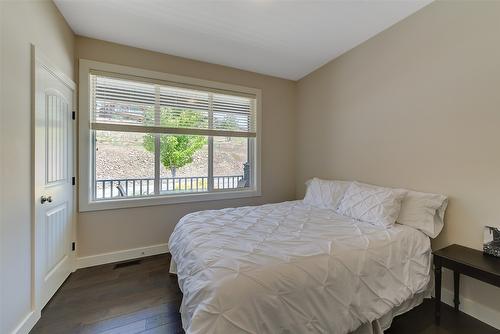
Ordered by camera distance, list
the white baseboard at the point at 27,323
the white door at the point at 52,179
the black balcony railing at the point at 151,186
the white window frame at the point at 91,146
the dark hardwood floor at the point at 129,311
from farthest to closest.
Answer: the black balcony railing at the point at 151,186, the white window frame at the point at 91,146, the white door at the point at 52,179, the dark hardwood floor at the point at 129,311, the white baseboard at the point at 27,323

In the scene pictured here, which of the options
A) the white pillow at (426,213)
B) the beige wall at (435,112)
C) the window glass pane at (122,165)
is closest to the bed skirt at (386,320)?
the beige wall at (435,112)

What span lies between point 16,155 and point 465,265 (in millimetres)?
3252

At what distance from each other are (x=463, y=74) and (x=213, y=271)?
100 inches

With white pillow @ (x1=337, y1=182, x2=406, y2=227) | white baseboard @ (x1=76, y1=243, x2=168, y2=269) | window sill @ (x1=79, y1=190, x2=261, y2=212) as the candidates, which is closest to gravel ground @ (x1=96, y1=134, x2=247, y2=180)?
window sill @ (x1=79, y1=190, x2=261, y2=212)

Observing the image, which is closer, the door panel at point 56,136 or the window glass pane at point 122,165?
the door panel at point 56,136

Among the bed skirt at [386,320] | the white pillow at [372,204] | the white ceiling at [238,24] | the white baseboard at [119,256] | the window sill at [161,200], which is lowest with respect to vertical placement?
the white baseboard at [119,256]

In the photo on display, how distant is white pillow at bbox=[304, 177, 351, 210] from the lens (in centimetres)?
267

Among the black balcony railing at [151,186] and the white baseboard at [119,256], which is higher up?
the black balcony railing at [151,186]

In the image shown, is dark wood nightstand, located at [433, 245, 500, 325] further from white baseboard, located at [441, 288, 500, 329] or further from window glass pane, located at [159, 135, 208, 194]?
window glass pane, located at [159, 135, 208, 194]

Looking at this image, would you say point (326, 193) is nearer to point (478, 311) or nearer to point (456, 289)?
point (456, 289)

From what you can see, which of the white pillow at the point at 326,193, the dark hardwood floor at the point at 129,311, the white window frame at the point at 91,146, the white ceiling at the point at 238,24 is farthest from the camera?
the white pillow at the point at 326,193

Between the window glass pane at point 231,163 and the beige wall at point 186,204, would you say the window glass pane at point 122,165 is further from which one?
the window glass pane at point 231,163

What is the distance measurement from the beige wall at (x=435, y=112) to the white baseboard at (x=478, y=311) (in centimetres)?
4

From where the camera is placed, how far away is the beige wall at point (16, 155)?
1.39 metres
